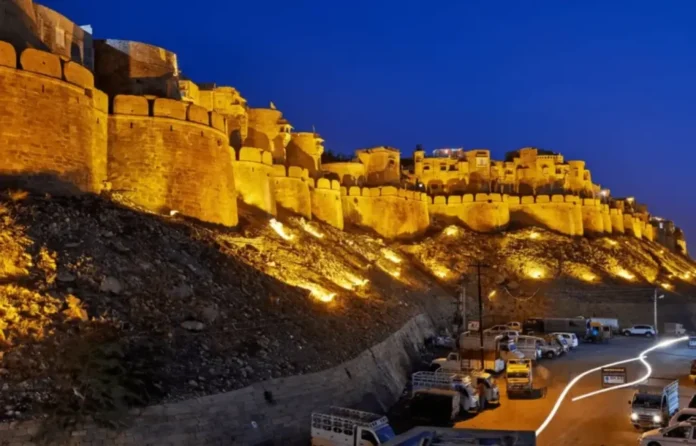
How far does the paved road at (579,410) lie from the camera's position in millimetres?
14844

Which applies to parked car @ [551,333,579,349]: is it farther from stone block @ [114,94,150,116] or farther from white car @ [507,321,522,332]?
stone block @ [114,94,150,116]

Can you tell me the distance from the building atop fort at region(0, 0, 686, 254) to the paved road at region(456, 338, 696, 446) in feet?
39.2

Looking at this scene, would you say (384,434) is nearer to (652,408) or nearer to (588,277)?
(652,408)

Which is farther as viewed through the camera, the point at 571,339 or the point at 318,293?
the point at 571,339

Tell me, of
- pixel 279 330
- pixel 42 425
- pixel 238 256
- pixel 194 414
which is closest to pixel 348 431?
pixel 194 414

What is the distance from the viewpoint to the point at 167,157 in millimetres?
21531

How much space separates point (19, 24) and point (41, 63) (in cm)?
249

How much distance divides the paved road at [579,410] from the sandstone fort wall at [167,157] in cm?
1159

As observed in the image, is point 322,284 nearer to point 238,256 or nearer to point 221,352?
point 238,256

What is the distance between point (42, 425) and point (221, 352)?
4.33 meters

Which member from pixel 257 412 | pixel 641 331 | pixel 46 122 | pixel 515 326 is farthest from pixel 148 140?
pixel 641 331

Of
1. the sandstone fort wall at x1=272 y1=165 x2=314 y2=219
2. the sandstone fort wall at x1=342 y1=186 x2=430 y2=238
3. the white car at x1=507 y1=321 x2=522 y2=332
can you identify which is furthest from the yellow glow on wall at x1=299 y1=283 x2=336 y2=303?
the sandstone fort wall at x1=342 y1=186 x2=430 y2=238

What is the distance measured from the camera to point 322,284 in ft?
72.2

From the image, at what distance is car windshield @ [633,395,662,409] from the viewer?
15270 millimetres
